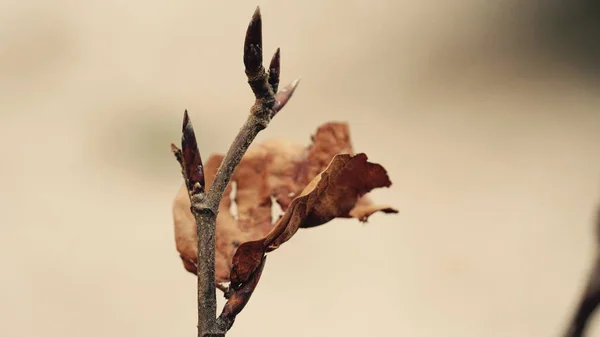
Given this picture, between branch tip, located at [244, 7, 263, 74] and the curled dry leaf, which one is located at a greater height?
branch tip, located at [244, 7, 263, 74]

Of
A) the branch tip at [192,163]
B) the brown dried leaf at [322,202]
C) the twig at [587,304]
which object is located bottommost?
the twig at [587,304]

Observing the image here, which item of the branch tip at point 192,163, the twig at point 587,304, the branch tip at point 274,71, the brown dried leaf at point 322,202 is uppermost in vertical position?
the branch tip at point 274,71

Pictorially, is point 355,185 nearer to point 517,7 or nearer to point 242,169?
point 242,169

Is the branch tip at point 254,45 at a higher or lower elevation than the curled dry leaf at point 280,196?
higher

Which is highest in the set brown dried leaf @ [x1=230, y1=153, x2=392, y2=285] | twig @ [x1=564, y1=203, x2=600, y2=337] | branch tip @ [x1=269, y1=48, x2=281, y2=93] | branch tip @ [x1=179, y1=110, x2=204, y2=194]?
branch tip @ [x1=269, y1=48, x2=281, y2=93]

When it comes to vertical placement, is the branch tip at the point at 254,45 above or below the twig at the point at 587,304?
above
